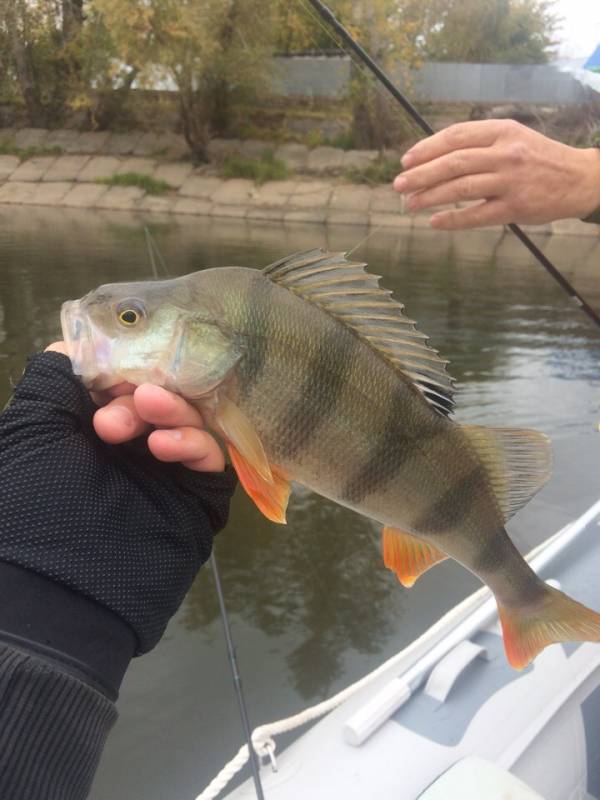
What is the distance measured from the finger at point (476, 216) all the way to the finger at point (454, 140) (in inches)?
5.3

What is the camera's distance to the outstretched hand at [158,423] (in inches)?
47.8

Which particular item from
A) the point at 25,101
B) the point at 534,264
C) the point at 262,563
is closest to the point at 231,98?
the point at 25,101

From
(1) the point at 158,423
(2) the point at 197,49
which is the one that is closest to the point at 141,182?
(2) the point at 197,49

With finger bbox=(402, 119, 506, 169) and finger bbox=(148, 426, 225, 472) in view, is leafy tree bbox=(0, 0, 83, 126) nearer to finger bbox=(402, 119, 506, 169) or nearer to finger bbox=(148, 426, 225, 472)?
finger bbox=(402, 119, 506, 169)

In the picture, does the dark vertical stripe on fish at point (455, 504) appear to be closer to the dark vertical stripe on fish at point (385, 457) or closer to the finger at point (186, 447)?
the dark vertical stripe on fish at point (385, 457)

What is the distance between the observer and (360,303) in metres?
1.35

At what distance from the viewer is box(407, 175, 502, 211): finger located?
4.77 ft

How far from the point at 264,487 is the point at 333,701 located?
1191 mm

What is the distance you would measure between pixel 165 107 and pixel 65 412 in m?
25.5

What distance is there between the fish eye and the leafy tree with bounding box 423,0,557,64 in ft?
88.2

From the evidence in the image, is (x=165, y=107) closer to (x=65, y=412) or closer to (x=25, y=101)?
(x=25, y=101)

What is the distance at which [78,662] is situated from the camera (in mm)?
1087

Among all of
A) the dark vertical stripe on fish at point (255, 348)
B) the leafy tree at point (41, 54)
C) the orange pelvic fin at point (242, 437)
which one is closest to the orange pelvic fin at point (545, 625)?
the orange pelvic fin at point (242, 437)

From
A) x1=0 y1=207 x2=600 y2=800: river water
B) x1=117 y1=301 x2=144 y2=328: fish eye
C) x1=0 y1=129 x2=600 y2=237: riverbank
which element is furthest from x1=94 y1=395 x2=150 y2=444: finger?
x1=0 y1=129 x2=600 y2=237: riverbank
